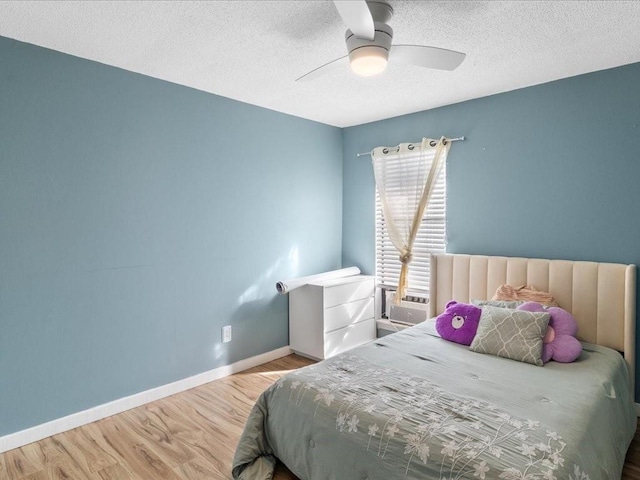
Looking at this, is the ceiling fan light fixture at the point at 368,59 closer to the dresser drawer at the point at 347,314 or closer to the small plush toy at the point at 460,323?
the small plush toy at the point at 460,323

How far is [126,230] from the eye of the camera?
285cm

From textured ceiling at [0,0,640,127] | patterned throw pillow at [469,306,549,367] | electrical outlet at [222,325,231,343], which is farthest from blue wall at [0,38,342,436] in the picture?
patterned throw pillow at [469,306,549,367]

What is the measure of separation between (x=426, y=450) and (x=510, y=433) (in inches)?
14.4

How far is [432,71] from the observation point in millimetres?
2840

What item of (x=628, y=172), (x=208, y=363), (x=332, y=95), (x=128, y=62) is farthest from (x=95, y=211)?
(x=628, y=172)

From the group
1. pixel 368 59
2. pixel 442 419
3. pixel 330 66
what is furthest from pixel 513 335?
pixel 330 66

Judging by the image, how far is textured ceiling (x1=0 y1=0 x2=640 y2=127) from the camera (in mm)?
2016

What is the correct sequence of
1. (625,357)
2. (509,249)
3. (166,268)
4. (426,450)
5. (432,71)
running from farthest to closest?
(509,249) → (166,268) → (432,71) → (625,357) → (426,450)

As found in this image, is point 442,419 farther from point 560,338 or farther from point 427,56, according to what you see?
point 427,56

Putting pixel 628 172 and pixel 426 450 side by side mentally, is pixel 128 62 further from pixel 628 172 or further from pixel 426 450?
pixel 628 172

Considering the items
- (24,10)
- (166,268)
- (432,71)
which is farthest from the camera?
(166,268)

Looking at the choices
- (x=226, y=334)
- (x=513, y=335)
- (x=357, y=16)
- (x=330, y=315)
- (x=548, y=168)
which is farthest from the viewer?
(x=330, y=315)

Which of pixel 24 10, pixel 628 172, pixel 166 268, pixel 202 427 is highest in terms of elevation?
pixel 24 10

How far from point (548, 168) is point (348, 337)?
7.66 ft
